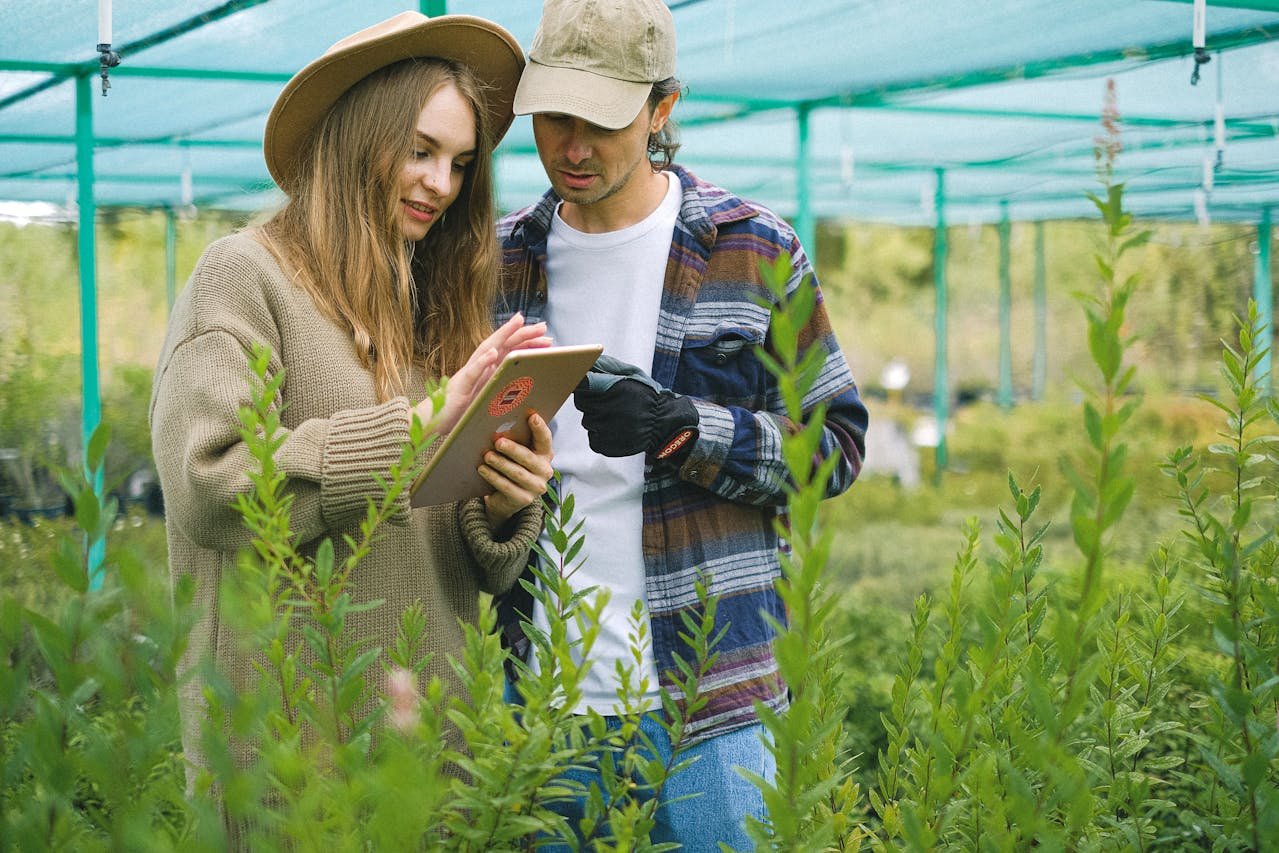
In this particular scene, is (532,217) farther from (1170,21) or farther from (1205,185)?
(1205,185)

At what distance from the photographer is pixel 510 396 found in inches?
69.2

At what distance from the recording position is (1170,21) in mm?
5527

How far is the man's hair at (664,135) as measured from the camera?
232cm

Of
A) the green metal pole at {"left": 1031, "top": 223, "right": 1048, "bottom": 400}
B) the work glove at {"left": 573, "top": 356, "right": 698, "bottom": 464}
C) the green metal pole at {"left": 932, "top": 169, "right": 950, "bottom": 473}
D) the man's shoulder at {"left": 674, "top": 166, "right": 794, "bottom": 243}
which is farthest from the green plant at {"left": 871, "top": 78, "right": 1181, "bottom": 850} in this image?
the green metal pole at {"left": 1031, "top": 223, "right": 1048, "bottom": 400}

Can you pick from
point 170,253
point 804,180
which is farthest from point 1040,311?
point 170,253

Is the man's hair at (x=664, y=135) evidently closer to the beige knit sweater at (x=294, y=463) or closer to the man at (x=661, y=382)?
the man at (x=661, y=382)

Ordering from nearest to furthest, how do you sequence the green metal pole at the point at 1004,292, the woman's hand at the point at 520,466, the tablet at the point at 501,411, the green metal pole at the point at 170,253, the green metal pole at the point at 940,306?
1. the tablet at the point at 501,411
2. the woman's hand at the point at 520,466
3. the green metal pole at the point at 170,253
4. the green metal pole at the point at 940,306
5. the green metal pole at the point at 1004,292

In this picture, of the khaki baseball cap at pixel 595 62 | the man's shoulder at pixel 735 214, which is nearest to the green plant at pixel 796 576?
the khaki baseball cap at pixel 595 62

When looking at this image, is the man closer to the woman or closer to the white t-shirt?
the white t-shirt

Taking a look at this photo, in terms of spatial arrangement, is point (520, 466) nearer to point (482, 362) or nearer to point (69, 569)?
point (482, 362)

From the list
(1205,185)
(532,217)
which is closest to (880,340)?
(1205,185)

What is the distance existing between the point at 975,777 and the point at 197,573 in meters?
1.16

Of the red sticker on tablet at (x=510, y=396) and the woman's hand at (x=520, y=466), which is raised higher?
the red sticker on tablet at (x=510, y=396)

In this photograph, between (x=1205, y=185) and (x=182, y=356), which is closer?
(x=182, y=356)
